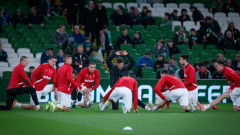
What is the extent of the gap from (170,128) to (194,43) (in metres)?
15.2

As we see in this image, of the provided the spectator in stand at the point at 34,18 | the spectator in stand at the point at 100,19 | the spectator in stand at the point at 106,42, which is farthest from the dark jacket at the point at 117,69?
the spectator in stand at the point at 34,18

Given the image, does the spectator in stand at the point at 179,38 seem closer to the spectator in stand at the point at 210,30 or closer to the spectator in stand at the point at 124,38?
the spectator in stand at the point at 210,30

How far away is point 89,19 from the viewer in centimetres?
2152

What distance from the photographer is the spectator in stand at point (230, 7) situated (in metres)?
26.9

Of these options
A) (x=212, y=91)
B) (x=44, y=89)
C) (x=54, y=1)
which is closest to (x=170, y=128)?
(x=44, y=89)

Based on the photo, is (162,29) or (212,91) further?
(162,29)

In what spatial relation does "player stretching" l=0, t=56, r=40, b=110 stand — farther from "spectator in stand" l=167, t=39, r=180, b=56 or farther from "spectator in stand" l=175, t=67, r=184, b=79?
"spectator in stand" l=167, t=39, r=180, b=56

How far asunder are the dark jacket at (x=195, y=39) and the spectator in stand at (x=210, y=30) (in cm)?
29

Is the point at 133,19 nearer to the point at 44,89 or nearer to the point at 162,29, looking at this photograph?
the point at 162,29

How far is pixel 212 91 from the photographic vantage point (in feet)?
63.2

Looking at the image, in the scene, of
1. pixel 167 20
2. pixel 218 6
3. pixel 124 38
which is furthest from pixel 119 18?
pixel 218 6

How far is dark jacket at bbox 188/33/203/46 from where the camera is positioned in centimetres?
2308

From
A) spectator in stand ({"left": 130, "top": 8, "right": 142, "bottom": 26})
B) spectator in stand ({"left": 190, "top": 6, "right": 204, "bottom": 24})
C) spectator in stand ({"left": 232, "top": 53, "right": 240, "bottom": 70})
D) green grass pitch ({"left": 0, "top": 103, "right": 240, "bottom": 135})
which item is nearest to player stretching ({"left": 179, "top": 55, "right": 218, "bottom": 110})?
green grass pitch ({"left": 0, "top": 103, "right": 240, "bottom": 135})

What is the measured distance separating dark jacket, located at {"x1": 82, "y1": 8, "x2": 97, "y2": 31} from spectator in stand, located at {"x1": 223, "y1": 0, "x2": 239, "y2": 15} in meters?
9.89
